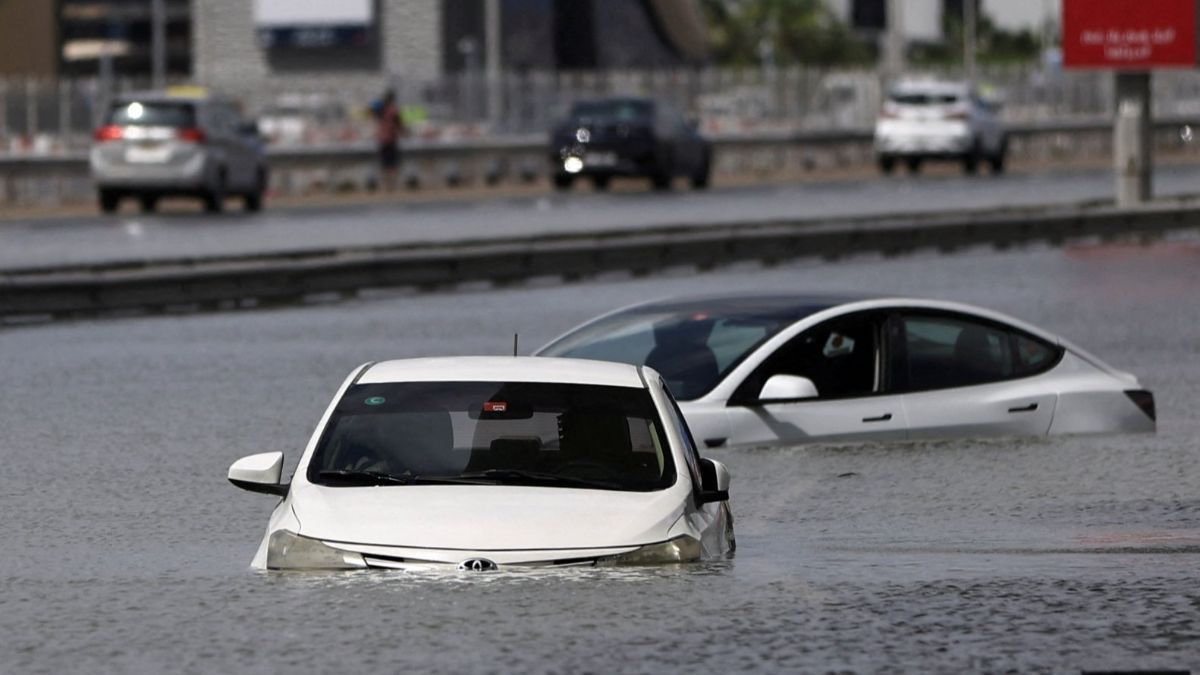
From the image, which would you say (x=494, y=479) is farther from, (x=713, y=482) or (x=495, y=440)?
(x=713, y=482)

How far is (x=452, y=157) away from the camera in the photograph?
166ft

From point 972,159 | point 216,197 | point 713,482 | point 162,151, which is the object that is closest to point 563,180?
point 216,197

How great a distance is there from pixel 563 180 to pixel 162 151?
9687mm

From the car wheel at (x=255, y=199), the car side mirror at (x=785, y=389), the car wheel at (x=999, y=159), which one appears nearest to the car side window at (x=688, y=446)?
the car side mirror at (x=785, y=389)

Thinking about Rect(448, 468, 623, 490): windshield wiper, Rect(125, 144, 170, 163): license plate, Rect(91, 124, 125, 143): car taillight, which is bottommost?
Rect(448, 468, 623, 490): windshield wiper

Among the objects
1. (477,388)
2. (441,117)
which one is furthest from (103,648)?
(441,117)

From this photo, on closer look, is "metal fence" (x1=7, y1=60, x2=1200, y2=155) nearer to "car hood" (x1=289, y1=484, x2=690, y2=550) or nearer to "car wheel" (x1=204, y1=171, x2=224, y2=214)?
"car wheel" (x1=204, y1=171, x2=224, y2=214)

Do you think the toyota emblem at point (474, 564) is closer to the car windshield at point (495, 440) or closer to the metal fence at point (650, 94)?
the car windshield at point (495, 440)

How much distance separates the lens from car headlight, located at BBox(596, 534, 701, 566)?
8062 millimetres

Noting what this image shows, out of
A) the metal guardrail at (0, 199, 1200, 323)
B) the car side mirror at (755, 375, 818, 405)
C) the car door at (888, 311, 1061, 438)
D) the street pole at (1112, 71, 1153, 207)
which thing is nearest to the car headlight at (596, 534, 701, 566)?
the car side mirror at (755, 375, 818, 405)

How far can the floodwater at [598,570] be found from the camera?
7.66 metres

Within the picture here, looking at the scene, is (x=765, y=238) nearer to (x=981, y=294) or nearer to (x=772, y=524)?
Result: (x=981, y=294)

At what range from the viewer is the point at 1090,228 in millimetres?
34281

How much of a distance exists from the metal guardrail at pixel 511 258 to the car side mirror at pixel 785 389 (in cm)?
1223
